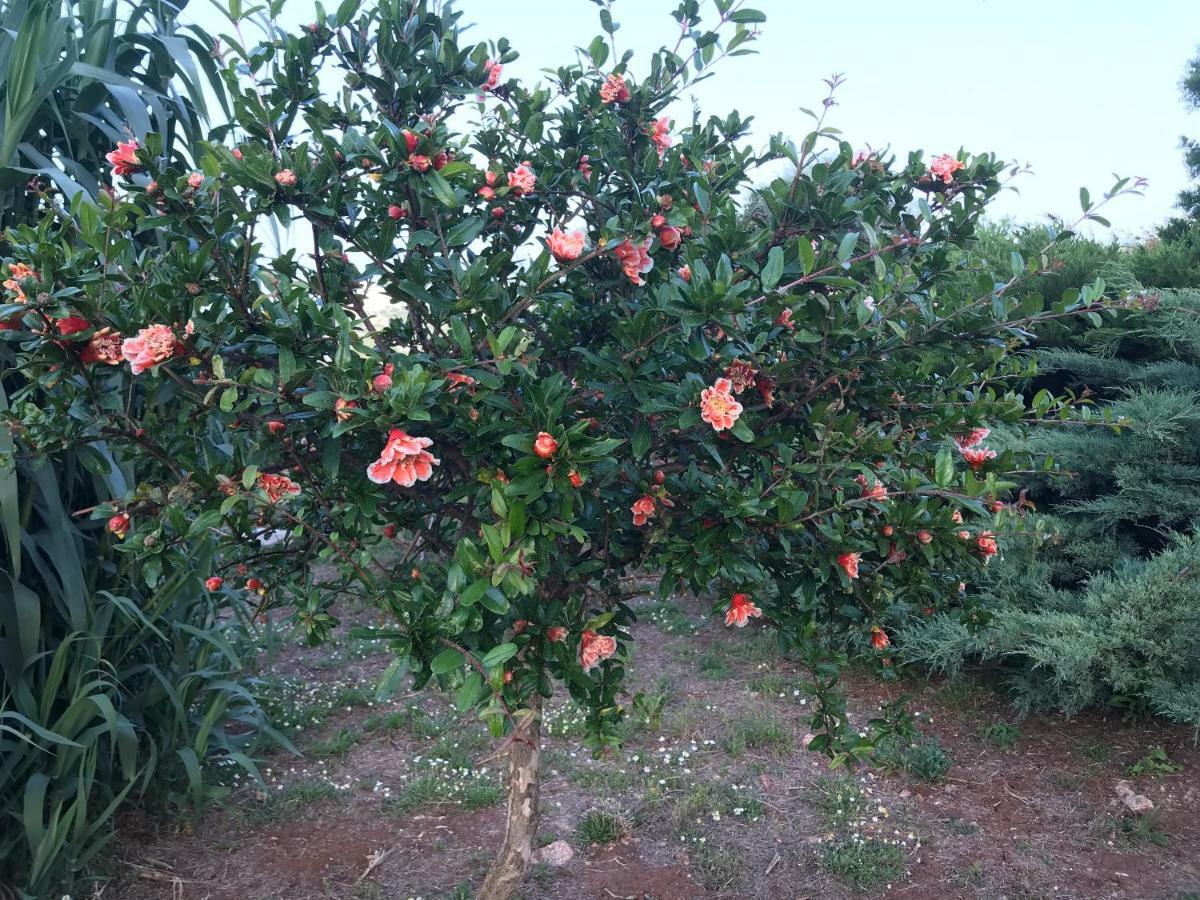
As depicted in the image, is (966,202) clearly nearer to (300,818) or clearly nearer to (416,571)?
(416,571)

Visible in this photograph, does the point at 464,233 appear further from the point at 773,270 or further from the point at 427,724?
the point at 427,724

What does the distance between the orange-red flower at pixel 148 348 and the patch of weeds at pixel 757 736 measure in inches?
105

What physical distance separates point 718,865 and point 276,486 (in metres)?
1.86

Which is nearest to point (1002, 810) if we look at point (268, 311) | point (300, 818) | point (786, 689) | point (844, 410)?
point (786, 689)

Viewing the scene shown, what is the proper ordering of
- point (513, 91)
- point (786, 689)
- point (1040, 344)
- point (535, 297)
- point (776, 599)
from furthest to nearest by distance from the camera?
point (1040, 344)
point (786, 689)
point (513, 91)
point (776, 599)
point (535, 297)

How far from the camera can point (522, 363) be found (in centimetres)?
151

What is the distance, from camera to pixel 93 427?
170 cm

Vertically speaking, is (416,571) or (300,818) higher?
(416,571)

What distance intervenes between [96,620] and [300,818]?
97 cm

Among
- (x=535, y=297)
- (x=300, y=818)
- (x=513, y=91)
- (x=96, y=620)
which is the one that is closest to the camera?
(x=535, y=297)

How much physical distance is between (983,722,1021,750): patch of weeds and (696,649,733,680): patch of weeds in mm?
1127

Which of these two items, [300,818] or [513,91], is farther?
[300,818]

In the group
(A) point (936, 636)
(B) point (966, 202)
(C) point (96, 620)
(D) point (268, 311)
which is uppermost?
(B) point (966, 202)

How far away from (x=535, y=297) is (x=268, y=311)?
0.46m
